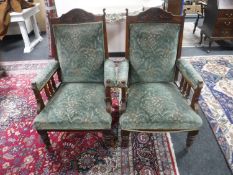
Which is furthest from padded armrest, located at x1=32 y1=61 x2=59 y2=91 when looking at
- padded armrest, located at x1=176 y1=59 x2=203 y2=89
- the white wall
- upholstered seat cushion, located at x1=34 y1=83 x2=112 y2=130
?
the white wall

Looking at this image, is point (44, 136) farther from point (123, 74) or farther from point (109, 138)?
point (123, 74)

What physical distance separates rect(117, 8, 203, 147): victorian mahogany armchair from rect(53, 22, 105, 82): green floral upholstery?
9.2 inches

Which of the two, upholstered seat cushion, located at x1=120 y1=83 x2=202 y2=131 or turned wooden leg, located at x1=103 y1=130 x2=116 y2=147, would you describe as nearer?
A: upholstered seat cushion, located at x1=120 y1=83 x2=202 y2=131

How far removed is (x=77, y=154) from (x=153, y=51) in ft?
3.65

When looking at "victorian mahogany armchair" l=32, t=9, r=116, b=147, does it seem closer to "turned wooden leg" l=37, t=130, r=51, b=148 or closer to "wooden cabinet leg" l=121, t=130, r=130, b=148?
"turned wooden leg" l=37, t=130, r=51, b=148

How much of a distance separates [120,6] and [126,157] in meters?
2.21

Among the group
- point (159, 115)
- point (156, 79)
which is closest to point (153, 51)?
point (156, 79)

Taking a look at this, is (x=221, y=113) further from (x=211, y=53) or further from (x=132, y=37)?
(x=211, y=53)

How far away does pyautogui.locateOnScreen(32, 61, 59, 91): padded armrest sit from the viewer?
1393mm

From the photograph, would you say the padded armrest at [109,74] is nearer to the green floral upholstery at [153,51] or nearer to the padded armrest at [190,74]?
the green floral upholstery at [153,51]

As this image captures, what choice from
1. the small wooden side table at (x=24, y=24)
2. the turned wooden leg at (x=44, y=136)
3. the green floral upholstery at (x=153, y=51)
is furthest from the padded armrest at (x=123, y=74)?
the small wooden side table at (x=24, y=24)

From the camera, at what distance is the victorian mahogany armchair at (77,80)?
4.53 feet

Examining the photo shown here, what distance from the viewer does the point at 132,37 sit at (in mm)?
1598

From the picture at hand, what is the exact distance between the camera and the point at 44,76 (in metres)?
1.49
